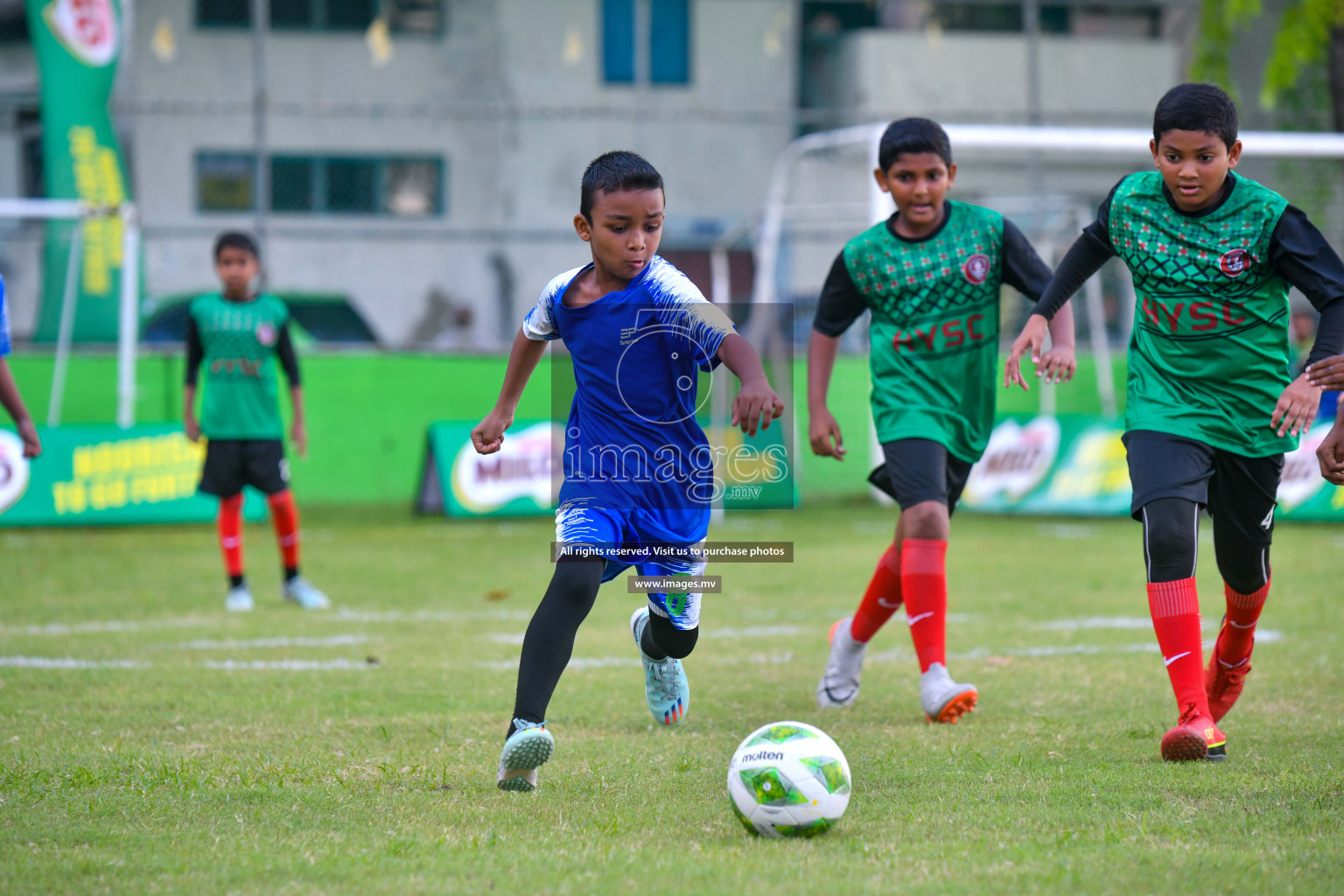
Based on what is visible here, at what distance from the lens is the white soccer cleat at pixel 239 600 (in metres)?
7.73

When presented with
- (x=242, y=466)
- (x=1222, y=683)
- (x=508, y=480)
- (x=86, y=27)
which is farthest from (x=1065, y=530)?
(x=86, y=27)

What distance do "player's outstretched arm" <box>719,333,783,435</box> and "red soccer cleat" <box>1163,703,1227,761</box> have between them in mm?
1502

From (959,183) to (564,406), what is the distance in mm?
7029

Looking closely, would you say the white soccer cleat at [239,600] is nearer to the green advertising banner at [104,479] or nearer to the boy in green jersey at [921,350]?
the boy in green jersey at [921,350]

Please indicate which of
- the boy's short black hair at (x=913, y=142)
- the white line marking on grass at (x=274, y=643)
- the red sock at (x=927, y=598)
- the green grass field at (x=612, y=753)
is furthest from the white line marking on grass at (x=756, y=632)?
the boy's short black hair at (x=913, y=142)

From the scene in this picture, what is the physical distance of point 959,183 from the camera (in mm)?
17078

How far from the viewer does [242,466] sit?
26.7 feet

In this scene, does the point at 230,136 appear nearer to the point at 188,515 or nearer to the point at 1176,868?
the point at 188,515

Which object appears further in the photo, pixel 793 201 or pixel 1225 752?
pixel 793 201

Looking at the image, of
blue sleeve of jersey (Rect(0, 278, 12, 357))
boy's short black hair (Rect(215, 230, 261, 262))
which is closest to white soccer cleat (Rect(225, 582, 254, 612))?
boy's short black hair (Rect(215, 230, 261, 262))

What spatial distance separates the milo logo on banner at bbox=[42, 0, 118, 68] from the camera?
47.9ft

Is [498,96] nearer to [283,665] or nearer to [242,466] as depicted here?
[242,466]

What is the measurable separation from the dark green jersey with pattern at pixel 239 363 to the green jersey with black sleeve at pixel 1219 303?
545cm

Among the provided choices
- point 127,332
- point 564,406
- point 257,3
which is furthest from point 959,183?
point 127,332
